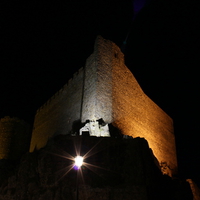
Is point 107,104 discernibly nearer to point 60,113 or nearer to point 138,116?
point 138,116

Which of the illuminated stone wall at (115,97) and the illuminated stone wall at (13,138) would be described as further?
the illuminated stone wall at (13,138)

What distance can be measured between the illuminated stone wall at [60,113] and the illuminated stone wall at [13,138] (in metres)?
0.79

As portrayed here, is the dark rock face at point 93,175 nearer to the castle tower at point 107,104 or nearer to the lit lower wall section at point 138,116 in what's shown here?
the castle tower at point 107,104

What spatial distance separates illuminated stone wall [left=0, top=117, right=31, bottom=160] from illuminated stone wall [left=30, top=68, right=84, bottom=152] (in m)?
0.79

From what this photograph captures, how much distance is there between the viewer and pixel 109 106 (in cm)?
1219

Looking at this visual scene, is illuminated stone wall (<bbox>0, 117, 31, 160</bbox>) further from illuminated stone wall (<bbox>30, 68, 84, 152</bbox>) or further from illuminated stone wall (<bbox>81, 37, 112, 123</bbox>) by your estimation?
illuminated stone wall (<bbox>81, 37, 112, 123</bbox>)

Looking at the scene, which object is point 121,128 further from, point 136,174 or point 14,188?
point 14,188

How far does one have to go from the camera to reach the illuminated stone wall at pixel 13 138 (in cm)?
1803

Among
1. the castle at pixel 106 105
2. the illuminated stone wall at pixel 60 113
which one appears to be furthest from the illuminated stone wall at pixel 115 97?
the illuminated stone wall at pixel 60 113

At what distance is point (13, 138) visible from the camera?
61.0 feet

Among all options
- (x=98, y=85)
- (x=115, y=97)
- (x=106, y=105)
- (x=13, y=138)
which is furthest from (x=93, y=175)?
(x=13, y=138)

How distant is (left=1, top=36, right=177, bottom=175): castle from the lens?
484 inches

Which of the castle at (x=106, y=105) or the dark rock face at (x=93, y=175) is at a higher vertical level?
the castle at (x=106, y=105)

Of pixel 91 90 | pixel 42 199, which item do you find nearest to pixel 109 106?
pixel 91 90
